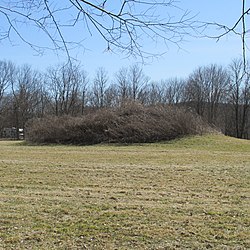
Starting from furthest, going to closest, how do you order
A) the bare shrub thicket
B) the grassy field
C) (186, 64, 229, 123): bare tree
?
(186, 64, 229, 123): bare tree
the bare shrub thicket
the grassy field

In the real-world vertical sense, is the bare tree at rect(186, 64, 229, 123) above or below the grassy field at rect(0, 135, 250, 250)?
above

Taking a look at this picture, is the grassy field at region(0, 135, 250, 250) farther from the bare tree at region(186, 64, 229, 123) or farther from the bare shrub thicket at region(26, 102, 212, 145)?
the bare tree at region(186, 64, 229, 123)

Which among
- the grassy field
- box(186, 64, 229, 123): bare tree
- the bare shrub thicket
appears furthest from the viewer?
box(186, 64, 229, 123): bare tree

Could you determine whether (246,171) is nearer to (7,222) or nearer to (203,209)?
(203,209)

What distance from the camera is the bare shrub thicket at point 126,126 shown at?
24.7 meters

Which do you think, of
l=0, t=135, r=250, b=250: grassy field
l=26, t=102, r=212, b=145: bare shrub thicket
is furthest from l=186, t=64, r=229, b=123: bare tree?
l=0, t=135, r=250, b=250: grassy field

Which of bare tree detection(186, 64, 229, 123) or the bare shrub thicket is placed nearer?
the bare shrub thicket

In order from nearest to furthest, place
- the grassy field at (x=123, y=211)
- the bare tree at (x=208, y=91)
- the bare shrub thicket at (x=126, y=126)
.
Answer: the grassy field at (x=123, y=211)
the bare shrub thicket at (x=126, y=126)
the bare tree at (x=208, y=91)

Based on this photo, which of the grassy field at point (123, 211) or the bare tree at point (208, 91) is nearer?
the grassy field at point (123, 211)

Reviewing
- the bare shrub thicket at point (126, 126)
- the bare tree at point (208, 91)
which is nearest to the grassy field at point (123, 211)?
the bare shrub thicket at point (126, 126)

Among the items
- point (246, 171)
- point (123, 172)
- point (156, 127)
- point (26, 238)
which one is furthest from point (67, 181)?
point (156, 127)

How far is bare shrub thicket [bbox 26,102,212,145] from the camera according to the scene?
24.7 m

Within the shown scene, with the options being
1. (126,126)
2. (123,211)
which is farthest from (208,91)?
(123,211)

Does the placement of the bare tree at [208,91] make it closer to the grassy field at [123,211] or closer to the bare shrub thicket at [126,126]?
the bare shrub thicket at [126,126]
